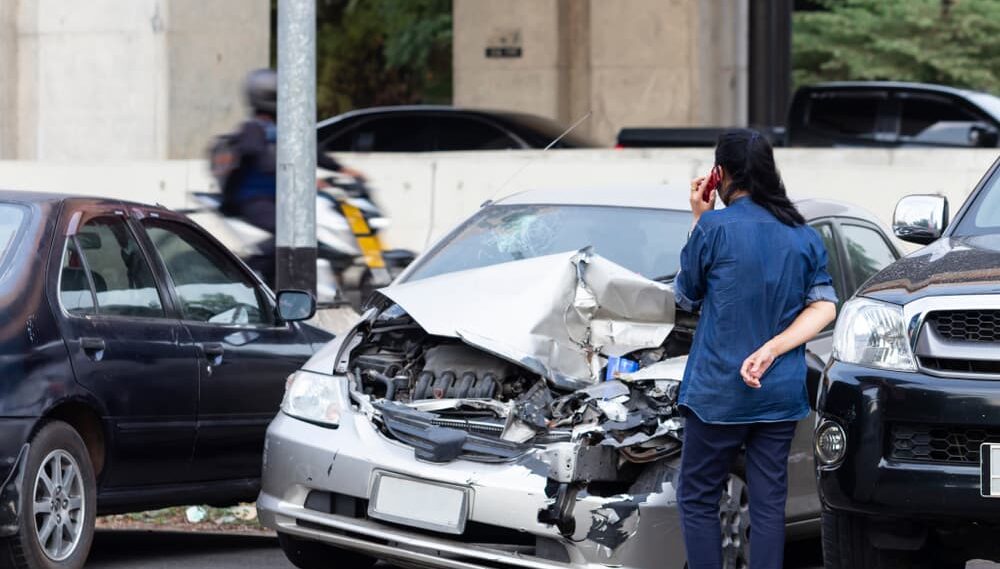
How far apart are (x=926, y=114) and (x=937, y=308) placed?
48.0 feet

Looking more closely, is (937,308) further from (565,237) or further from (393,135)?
(393,135)

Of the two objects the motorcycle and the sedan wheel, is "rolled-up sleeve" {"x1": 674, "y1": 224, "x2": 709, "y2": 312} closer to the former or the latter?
the sedan wheel

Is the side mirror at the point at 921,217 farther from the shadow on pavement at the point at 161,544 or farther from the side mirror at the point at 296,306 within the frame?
the shadow on pavement at the point at 161,544

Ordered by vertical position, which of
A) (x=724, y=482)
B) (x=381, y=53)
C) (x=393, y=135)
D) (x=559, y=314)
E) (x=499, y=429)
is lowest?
(x=724, y=482)

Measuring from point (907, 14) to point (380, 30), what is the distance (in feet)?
40.3

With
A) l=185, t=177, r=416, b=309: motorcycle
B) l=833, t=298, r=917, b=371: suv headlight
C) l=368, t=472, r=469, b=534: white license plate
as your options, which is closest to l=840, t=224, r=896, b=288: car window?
l=833, t=298, r=917, b=371: suv headlight

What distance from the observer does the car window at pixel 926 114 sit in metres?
19.5

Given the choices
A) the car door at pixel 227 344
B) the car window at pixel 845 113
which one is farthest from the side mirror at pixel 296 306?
the car window at pixel 845 113

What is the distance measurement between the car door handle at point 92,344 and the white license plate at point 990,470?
3434 mm

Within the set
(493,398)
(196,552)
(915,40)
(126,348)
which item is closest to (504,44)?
(915,40)

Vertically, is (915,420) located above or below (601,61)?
below

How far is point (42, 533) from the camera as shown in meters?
6.82

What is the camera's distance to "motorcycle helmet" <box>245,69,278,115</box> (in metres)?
11.5

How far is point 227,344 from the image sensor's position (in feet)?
26.5
